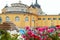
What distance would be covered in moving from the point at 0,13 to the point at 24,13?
17.8 ft

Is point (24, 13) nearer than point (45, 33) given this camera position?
No

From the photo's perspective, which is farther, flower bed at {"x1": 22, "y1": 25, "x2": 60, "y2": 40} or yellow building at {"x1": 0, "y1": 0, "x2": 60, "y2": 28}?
yellow building at {"x1": 0, "y1": 0, "x2": 60, "y2": 28}

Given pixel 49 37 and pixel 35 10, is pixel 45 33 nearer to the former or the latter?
pixel 49 37

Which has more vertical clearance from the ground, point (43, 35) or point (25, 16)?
point (43, 35)

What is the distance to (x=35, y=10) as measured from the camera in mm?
65062

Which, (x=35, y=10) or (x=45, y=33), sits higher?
(x=45, y=33)

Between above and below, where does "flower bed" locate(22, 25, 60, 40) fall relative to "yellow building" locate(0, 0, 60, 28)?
above

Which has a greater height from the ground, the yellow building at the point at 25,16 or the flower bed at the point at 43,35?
the flower bed at the point at 43,35

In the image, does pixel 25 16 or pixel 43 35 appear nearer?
pixel 43 35

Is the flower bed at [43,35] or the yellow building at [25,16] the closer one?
the flower bed at [43,35]

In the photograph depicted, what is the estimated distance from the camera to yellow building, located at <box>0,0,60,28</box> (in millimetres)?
57906

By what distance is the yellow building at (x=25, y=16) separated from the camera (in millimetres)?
57906

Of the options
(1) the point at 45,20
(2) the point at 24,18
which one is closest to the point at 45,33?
(2) the point at 24,18

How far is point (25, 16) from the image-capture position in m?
58.3
